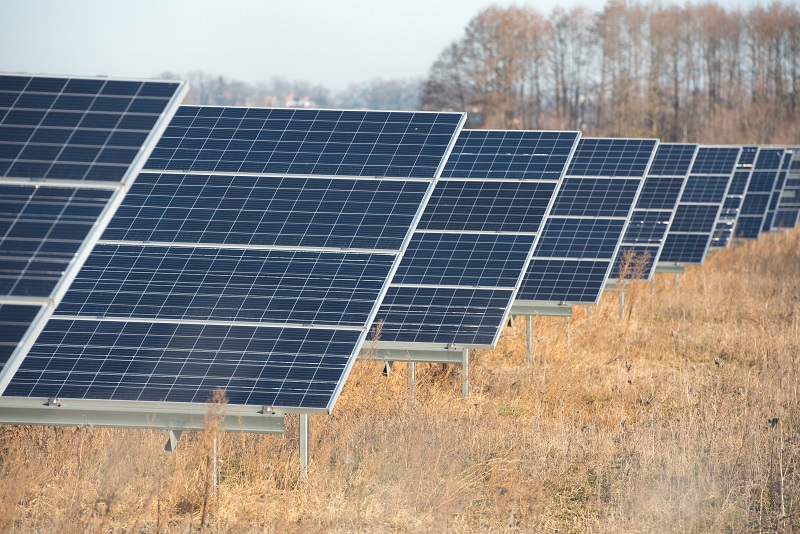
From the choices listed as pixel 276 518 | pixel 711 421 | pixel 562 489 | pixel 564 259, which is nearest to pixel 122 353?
pixel 276 518

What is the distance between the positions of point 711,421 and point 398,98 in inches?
6764

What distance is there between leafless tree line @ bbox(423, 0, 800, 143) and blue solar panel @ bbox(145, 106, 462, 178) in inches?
2586

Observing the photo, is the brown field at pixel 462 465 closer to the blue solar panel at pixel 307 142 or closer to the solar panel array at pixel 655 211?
the blue solar panel at pixel 307 142

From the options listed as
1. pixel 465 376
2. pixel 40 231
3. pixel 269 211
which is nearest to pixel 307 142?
pixel 269 211

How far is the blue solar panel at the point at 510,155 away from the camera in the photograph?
15672 millimetres

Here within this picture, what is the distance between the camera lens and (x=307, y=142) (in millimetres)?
11914

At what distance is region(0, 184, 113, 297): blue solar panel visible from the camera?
7801 millimetres

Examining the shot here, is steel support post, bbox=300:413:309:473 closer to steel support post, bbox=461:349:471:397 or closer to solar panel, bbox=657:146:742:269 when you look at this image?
steel support post, bbox=461:349:471:397

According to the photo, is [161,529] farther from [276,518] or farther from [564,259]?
[564,259]

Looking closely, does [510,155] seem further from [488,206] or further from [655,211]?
[655,211]

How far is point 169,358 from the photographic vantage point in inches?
358

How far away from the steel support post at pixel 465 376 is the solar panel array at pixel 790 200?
1344 inches

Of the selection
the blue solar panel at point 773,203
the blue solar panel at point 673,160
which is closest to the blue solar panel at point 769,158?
the blue solar panel at point 773,203

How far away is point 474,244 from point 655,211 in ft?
38.1
